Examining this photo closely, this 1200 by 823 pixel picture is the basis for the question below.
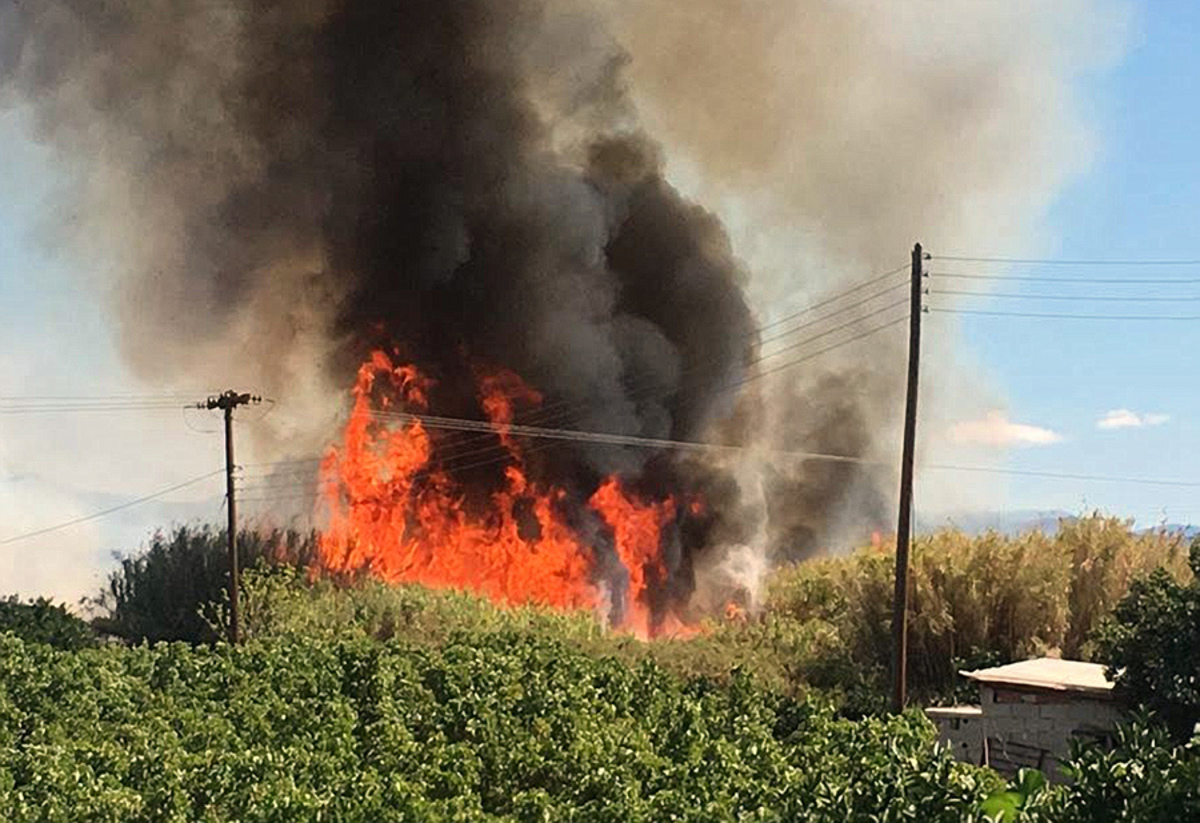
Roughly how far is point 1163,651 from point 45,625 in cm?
3245

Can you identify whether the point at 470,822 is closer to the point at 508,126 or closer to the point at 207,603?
the point at 207,603

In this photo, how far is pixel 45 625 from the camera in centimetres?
4194

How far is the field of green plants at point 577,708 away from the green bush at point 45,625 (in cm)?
19

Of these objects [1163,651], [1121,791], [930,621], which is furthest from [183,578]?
[1121,791]

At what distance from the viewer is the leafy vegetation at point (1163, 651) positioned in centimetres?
2366

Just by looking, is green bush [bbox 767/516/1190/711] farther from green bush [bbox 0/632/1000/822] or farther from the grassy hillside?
green bush [bbox 0/632/1000/822]

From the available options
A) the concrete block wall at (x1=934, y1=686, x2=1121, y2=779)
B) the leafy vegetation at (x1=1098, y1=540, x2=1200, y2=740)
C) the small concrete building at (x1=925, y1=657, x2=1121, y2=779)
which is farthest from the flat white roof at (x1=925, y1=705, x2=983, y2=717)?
the leafy vegetation at (x1=1098, y1=540, x2=1200, y2=740)

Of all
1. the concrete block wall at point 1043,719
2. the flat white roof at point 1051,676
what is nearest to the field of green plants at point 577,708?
the flat white roof at point 1051,676

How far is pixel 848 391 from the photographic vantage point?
190 ft

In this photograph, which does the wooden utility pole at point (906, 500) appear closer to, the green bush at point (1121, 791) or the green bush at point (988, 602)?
the green bush at point (988, 602)

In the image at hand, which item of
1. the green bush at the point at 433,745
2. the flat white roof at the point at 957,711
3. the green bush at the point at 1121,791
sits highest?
the green bush at the point at 1121,791

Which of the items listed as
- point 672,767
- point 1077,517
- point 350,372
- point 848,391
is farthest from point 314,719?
point 848,391

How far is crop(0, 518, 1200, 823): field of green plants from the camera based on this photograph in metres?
12.8

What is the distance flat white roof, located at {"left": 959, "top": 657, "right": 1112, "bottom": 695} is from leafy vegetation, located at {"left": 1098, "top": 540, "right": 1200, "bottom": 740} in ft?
2.06
